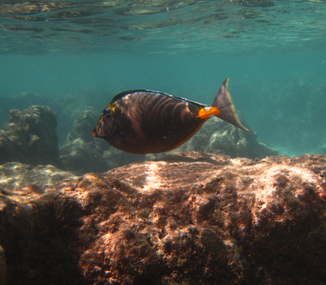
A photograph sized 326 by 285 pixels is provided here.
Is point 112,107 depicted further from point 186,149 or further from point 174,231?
point 186,149

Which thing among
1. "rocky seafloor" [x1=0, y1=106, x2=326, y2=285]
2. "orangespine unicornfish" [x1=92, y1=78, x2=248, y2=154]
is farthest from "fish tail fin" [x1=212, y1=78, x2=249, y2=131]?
"rocky seafloor" [x1=0, y1=106, x2=326, y2=285]

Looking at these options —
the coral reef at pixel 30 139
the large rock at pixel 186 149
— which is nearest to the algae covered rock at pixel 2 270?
the coral reef at pixel 30 139

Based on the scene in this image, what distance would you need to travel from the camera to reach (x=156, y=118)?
1662 millimetres

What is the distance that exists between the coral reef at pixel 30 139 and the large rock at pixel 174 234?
22.9ft

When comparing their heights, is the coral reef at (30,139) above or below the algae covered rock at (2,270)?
below

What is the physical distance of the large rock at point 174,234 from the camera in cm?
130

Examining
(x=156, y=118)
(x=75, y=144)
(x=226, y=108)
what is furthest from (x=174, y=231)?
(x=75, y=144)

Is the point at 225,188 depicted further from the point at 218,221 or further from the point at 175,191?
the point at 175,191

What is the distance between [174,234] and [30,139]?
857 cm

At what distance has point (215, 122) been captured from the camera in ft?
36.4

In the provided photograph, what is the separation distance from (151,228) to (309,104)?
97.0 ft

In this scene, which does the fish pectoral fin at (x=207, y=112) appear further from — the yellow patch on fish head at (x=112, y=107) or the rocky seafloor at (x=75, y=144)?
the rocky seafloor at (x=75, y=144)

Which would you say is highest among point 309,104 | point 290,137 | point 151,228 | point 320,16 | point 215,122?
point 320,16

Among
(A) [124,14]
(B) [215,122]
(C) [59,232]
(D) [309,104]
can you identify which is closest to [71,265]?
(C) [59,232]
